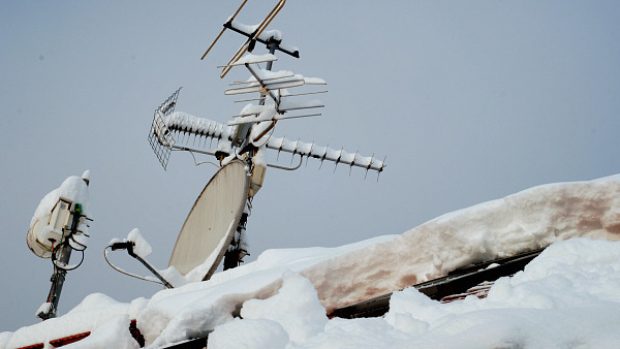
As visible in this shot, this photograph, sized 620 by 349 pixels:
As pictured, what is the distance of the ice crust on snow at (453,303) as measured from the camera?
1300 mm

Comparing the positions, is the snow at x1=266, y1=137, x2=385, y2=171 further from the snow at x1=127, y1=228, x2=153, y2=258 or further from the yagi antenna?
the snow at x1=127, y1=228, x2=153, y2=258

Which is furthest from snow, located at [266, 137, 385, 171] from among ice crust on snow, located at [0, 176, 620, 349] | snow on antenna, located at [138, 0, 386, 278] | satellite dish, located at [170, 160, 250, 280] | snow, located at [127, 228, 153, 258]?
ice crust on snow, located at [0, 176, 620, 349]

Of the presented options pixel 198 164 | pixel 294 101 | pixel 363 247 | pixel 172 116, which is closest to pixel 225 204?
pixel 294 101

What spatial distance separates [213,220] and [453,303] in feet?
14.0

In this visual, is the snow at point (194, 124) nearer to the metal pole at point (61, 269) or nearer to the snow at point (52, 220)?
the snow at point (52, 220)

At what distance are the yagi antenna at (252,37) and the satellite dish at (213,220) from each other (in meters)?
1.57

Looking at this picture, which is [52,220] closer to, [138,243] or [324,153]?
[138,243]

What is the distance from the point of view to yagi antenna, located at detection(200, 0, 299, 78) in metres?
6.85

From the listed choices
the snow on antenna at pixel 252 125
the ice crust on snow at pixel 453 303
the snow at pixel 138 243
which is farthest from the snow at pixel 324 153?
the ice crust on snow at pixel 453 303

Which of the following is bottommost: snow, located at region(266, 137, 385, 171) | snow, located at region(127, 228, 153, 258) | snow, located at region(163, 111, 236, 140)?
snow, located at region(127, 228, 153, 258)

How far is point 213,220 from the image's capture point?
19.2 feet

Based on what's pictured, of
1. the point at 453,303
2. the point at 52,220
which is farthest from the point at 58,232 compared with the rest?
the point at 453,303

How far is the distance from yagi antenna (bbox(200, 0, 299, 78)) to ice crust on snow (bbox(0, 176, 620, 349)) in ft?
14.4

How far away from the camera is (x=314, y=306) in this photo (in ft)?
6.58
